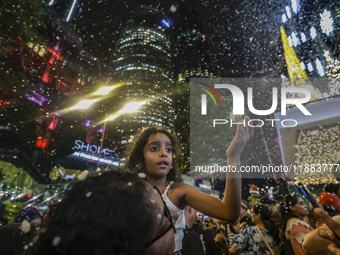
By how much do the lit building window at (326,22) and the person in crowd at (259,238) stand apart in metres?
12.1

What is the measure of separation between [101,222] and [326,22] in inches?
597

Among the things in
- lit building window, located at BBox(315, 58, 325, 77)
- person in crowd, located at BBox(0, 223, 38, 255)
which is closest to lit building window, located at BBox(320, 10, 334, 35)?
lit building window, located at BBox(315, 58, 325, 77)

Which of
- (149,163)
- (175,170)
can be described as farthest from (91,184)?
(175,170)

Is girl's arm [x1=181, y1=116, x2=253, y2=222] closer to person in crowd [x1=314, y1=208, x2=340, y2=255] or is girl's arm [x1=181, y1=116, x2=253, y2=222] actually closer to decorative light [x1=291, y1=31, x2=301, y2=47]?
person in crowd [x1=314, y1=208, x2=340, y2=255]

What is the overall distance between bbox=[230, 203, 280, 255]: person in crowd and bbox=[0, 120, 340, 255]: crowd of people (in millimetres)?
15

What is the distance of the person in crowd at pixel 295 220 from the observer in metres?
2.96

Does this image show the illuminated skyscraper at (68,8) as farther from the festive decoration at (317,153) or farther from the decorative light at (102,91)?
the festive decoration at (317,153)

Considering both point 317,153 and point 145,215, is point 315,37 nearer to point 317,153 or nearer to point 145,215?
point 317,153

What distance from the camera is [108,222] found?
627 millimetres

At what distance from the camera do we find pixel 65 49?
27078 mm

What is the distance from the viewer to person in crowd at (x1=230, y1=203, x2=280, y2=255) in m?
3.27

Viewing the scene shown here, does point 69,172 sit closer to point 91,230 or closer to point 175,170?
point 175,170

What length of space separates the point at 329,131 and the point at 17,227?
574 inches

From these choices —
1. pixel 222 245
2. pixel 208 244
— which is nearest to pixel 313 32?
pixel 222 245
